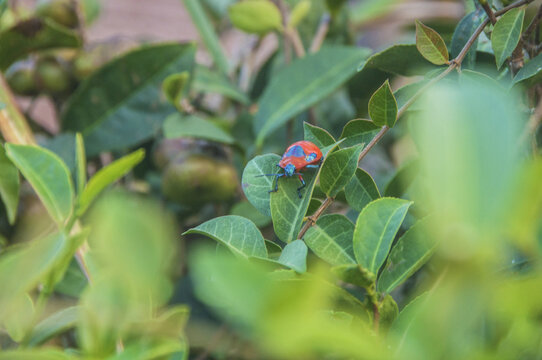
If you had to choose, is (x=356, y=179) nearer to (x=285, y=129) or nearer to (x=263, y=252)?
(x=263, y=252)

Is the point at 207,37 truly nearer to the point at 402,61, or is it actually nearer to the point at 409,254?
the point at 402,61

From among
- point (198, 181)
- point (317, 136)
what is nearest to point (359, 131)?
point (317, 136)

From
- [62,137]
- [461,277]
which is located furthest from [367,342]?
[62,137]

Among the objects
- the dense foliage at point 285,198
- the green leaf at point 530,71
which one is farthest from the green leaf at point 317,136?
the green leaf at point 530,71

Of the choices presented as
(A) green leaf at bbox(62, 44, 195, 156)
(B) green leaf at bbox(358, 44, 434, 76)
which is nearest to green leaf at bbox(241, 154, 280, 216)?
(B) green leaf at bbox(358, 44, 434, 76)

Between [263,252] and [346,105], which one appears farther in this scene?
[346,105]

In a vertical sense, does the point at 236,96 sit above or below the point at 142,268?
below
